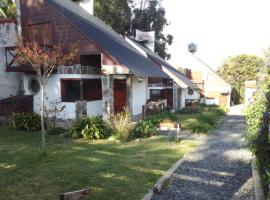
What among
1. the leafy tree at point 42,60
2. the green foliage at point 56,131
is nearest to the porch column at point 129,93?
the leafy tree at point 42,60

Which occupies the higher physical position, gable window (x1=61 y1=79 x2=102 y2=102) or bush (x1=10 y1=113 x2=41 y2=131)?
gable window (x1=61 y1=79 x2=102 y2=102)

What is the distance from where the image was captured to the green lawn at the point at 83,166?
657 centimetres

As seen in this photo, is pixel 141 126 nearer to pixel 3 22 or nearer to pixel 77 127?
pixel 77 127

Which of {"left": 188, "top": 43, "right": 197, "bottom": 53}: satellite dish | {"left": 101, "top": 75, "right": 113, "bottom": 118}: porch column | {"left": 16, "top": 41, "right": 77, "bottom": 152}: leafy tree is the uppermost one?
{"left": 188, "top": 43, "right": 197, "bottom": 53}: satellite dish

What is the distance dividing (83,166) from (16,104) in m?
9.81

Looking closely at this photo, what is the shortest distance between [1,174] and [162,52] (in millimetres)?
34178

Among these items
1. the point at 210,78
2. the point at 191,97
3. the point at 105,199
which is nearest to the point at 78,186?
the point at 105,199

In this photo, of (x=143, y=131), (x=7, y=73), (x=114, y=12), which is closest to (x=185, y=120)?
(x=143, y=131)

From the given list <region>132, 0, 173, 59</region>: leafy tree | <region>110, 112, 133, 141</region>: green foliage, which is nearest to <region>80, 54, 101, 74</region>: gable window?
<region>110, 112, 133, 141</region>: green foliage

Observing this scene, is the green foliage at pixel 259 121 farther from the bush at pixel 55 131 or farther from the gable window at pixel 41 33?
the gable window at pixel 41 33

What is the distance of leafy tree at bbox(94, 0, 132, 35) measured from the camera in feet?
107

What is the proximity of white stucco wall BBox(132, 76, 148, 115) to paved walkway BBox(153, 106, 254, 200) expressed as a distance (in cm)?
819

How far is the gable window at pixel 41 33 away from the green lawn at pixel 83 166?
713cm

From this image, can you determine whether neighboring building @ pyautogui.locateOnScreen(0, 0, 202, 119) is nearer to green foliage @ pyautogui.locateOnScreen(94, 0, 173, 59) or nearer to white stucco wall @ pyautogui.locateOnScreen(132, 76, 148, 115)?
white stucco wall @ pyautogui.locateOnScreen(132, 76, 148, 115)
